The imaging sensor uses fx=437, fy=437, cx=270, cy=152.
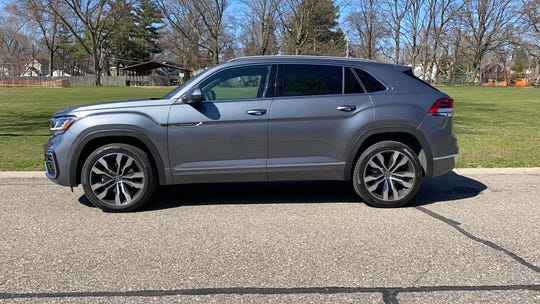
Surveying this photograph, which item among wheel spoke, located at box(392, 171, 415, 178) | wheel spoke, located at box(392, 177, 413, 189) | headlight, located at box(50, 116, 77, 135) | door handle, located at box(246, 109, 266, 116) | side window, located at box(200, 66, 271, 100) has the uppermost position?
side window, located at box(200, 66, 271, 100)

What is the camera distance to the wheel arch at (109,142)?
4895 millimetres

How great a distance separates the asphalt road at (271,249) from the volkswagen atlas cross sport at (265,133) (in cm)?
39

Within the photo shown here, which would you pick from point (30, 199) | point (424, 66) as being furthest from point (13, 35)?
point (30, 199)

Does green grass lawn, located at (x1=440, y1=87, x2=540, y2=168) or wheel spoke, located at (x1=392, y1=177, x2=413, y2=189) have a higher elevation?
green grass lawn, located at (x1=440, y1=87, x2=540, y2=168)

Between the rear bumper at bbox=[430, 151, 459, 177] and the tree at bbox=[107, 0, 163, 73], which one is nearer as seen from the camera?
the rear bumper at bbox=[430, 151, 459, 177]

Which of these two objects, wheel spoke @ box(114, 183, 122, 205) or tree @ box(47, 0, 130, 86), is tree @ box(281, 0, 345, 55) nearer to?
tree @ box(47, 0, 130, 86)

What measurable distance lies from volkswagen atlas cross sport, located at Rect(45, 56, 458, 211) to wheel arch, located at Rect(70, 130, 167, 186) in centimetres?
1

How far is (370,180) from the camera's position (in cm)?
520

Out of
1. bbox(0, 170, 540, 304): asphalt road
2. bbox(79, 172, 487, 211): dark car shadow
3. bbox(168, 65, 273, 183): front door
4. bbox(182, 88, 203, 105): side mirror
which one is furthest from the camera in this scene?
bbox(79, 172, 487, 211): dark car shadow

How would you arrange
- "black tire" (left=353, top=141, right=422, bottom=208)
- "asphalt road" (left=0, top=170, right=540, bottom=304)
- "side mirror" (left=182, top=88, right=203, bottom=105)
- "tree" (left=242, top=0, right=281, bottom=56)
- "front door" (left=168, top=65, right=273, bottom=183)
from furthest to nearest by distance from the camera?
"tree" (left=242, top=0, right=281, bottom=56), "black tire" (left=353, top=141, right=422, bottom=208), "front door" (left=168, top=65, right=273, bottom=183), "side mirror" (left=182, top=88, right=203, bottom=105), "asphalt road" (left=0, top=170, right=540, bottom=304)

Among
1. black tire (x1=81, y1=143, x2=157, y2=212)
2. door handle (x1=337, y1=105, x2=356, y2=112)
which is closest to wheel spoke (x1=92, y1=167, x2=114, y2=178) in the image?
black tire (x1=81, y1=143, x2=157, y2=212)

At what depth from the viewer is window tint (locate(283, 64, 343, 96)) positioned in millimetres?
5141

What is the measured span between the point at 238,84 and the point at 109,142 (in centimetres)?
166

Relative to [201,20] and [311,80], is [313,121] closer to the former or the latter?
[311,80]
